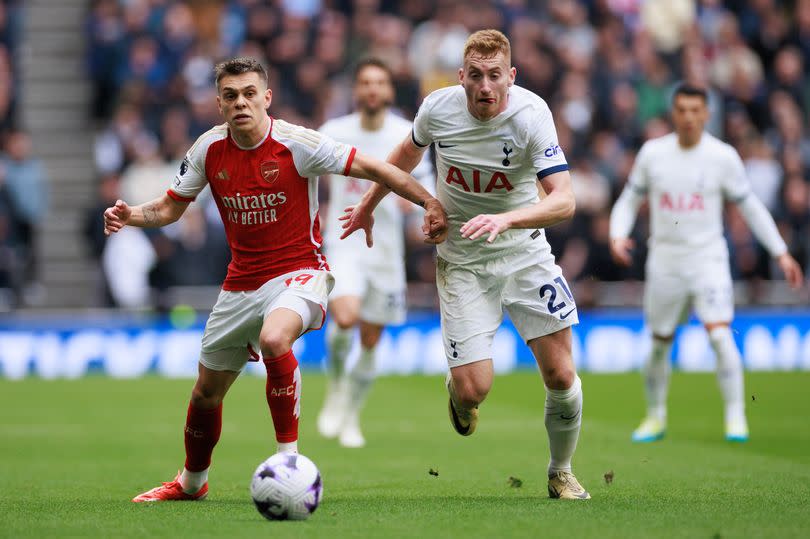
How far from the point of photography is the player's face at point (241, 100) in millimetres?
7922

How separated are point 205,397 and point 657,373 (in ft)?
17.7

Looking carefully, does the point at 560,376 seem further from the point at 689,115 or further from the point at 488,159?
the point at 689,115

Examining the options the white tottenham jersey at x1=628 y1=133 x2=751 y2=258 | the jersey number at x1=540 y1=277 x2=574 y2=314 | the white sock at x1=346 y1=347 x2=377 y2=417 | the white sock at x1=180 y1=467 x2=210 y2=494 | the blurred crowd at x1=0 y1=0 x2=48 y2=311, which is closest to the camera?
the jersey number at x1=540 y1=277 x2=574 y2=314

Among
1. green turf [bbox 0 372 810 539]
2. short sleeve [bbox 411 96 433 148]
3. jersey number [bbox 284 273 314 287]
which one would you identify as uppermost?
short sleeve [bbox 411 96 433 148]

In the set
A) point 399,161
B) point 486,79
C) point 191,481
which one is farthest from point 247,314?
point 486,79

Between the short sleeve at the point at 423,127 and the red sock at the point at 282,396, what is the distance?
1.63 meters

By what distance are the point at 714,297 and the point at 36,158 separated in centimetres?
1479

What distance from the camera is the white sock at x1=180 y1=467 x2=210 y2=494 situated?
8305 mm

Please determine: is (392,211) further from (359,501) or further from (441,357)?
(441,357)

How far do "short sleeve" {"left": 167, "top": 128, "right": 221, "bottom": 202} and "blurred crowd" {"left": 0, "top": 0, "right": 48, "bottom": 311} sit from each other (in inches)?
488

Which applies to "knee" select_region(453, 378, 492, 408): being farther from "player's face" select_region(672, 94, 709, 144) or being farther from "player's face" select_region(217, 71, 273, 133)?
"player's face" select_region(672, 94, 709, 144)

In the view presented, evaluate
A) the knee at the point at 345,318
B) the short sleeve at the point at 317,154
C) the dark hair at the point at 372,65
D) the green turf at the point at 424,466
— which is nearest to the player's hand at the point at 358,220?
the short sleeve at the point at 317,154

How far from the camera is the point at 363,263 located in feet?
40.9

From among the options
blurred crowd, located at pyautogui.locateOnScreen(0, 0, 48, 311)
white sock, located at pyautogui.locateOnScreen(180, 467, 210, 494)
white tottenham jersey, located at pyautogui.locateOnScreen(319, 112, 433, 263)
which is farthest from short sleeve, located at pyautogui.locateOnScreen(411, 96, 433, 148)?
blurred crowd, located at pyautogui.locateOnScreen(0, 0, 48, 311)
